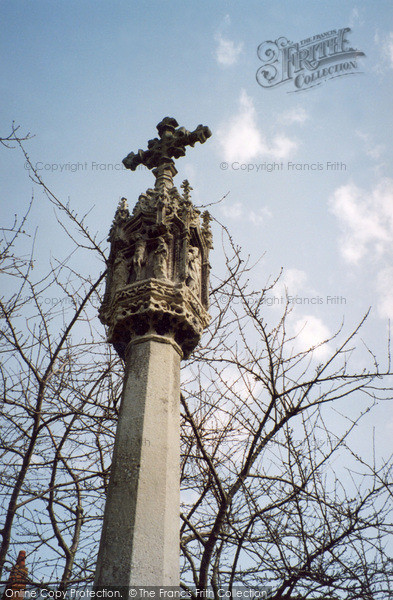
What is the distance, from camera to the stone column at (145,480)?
3053mm

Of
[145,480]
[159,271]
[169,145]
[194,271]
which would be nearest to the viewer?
[145,480]

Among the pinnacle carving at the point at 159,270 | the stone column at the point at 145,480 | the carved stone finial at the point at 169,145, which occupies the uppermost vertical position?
the carved stone finial at the point at 169,145

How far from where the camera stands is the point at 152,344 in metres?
4.21

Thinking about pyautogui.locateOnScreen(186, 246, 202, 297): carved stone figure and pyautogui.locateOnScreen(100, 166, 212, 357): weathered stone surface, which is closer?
pyautogui.locateOnScreen(100, 166, 212, 357): weathered stone surface

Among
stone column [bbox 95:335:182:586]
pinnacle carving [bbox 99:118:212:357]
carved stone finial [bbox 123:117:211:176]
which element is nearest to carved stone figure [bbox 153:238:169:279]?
pinnacle carving [bbox 99:118:212:357]

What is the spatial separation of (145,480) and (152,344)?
3.81ft

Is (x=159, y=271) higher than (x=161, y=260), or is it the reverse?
(x=161, y=260)

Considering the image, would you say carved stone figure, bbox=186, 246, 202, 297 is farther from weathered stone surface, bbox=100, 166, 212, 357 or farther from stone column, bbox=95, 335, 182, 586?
stone column, bbox=95, 335, 182, 586

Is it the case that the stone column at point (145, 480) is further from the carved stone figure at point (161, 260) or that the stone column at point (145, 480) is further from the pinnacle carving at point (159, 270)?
the carved stone figure at point (161, 260)

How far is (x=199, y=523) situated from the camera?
7.09 meters

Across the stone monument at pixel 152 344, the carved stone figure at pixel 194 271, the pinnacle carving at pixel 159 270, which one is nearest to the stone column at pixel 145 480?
the stone monument at pixel 152 344

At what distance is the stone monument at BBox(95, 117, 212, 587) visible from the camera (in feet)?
10.3

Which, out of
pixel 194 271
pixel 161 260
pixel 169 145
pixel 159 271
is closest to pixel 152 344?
pixel 159 271

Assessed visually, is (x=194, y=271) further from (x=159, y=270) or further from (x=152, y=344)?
(x=152, y=344)
